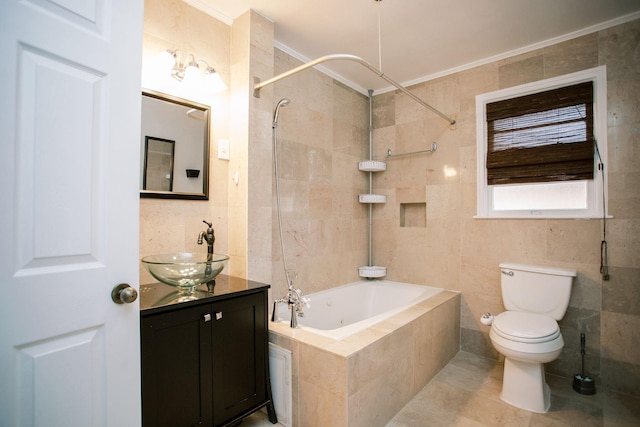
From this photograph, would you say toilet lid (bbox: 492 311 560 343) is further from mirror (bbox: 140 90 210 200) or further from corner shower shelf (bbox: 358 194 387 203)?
mirror (bbox: 140 90 210 200)

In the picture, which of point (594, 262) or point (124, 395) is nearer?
point (124, 395)

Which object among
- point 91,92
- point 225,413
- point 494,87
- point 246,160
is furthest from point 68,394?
point 494,87

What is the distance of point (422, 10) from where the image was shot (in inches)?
83.7

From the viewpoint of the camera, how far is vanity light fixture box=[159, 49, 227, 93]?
6.06 ft

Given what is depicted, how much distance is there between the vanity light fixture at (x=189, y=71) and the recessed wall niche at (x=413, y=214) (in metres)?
2.15

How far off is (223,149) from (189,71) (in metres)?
0.51

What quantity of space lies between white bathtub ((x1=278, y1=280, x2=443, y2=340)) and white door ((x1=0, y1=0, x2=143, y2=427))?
A: 4.81 feet

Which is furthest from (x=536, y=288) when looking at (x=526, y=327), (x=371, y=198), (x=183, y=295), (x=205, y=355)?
(x=183, y=295)

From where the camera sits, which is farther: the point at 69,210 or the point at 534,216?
the point at 534,216

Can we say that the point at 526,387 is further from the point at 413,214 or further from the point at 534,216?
the point at 413,214

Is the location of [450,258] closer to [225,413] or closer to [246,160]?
[246,160]

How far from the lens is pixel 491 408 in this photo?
6.64 ft

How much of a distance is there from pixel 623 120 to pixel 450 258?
158 cm

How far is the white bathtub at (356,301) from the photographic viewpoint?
2.71m
